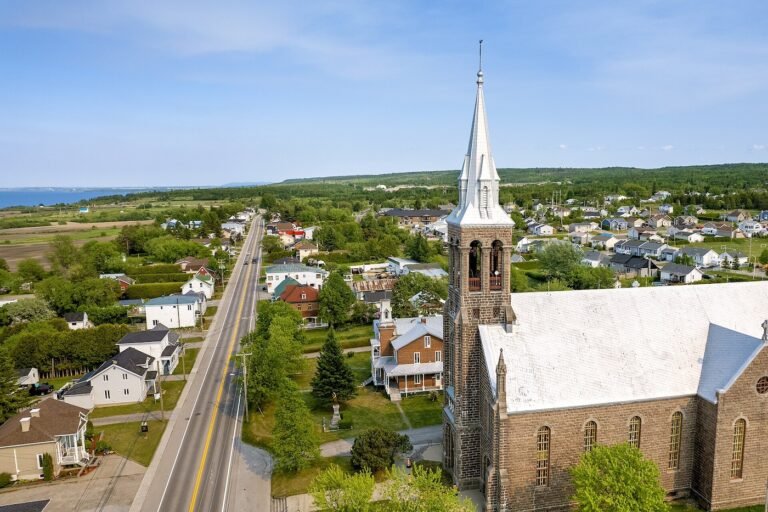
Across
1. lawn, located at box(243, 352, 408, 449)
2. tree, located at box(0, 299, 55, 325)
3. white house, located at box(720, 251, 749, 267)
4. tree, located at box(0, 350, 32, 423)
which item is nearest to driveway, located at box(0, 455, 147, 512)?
lawn, located at box(243, 352, 408, 449)

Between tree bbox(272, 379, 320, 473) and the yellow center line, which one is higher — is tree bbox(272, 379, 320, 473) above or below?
above

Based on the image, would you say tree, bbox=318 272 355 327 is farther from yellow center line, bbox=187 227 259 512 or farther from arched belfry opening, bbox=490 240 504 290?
arched belfry opening, bbox=490 240 504 290

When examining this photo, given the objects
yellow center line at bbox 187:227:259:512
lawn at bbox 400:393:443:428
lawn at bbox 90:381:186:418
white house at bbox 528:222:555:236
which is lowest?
lawn at bbox 90:381:186:418

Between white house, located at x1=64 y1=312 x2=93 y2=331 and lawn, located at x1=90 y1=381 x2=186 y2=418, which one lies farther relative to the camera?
white house, located at x1=64 y1=312 x2=93 y2=331

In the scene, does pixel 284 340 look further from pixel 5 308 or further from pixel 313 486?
pixel 5 308

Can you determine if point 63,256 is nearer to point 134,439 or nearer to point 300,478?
point 134,439

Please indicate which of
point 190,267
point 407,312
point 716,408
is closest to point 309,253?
point 190,267

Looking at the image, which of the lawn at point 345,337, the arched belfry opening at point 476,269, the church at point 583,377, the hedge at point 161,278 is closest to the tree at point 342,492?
the church at point 583,377
